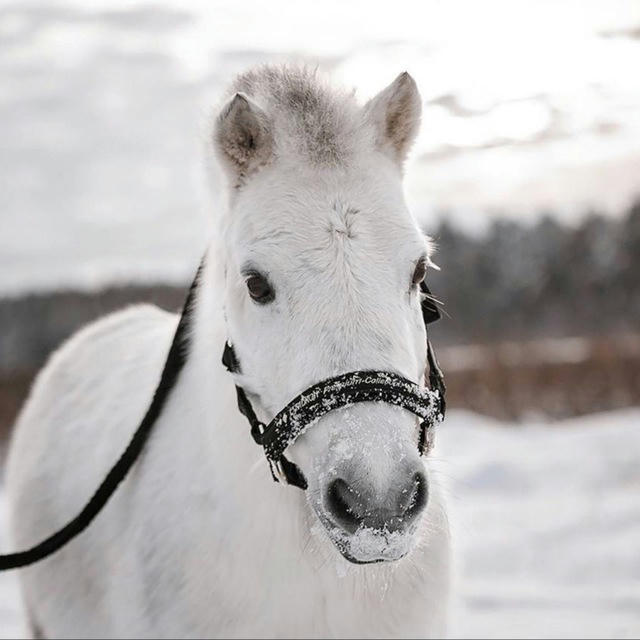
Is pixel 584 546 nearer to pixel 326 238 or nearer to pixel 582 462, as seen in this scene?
pixel 582 462

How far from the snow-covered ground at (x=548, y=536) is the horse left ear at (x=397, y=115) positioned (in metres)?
1.17

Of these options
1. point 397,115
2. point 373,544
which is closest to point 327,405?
point 373,544

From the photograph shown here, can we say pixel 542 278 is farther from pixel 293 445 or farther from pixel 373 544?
pixel 373 544

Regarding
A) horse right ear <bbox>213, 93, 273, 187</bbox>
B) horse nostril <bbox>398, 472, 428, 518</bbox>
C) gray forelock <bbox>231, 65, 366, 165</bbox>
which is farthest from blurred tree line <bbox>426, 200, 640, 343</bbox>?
Answer: horse nostril <bbox>398, 472, 428, 518</bbox>

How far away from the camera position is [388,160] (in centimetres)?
256

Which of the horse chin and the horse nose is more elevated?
the horse nose

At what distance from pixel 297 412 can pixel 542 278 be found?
6277cm

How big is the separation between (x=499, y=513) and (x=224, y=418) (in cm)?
538

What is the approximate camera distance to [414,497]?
1.99m

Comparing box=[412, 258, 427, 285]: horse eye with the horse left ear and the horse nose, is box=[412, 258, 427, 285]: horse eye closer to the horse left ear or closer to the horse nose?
the horse left ear

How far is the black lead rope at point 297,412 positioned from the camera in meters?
2.03

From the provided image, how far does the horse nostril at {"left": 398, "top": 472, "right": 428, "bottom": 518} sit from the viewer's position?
1.93 metres

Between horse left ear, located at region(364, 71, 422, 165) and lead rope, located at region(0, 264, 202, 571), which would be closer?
horse left ear, located at region(364, 71, 422, 165)

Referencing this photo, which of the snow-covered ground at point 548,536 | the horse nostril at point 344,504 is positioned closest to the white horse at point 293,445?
the horse nostril at point 344,504
